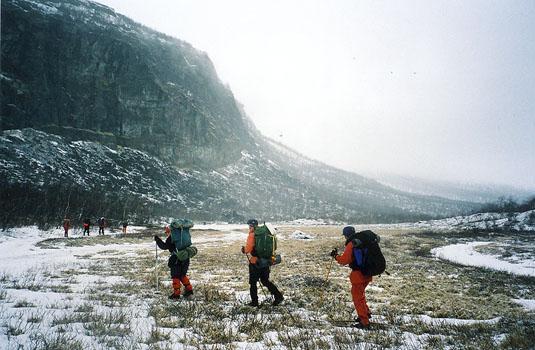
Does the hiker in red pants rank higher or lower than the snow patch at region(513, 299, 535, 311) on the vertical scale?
higher

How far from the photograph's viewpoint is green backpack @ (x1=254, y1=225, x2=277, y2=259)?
9016 mm

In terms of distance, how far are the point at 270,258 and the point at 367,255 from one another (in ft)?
9.12

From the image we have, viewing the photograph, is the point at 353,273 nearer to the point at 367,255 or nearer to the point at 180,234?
the point at 367,255

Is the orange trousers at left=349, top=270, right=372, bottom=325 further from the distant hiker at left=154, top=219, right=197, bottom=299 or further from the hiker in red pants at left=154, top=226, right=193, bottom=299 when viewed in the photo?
the hiker in red pants at left=154, top=226, right=193, bottom=299

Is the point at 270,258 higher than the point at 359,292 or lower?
higher

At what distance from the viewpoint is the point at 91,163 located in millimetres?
140750

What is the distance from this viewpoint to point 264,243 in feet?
29.7

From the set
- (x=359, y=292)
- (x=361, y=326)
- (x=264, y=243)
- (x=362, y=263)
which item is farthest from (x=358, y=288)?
(x=264, y=243)

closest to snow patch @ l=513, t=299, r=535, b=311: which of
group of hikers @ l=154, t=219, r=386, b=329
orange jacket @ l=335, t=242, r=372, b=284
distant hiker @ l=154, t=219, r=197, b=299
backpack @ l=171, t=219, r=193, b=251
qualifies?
group of hikers @ l=154, t=219, r=386, b=329

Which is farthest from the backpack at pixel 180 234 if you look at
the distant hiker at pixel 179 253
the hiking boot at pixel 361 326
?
the hiking boot at pixel 361 326

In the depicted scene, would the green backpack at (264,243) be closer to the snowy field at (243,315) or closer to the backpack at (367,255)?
the snowy field at (243,315)

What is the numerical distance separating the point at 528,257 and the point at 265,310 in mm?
32302

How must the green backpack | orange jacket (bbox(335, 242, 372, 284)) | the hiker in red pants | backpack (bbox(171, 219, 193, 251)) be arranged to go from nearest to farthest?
orange jacket (bbox(335, 242, 372, 284)), the green backpack, the hiker in red pants, backpack (bbox(171, 219, 193, 251))

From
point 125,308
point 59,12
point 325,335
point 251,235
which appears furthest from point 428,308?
point 59,12
